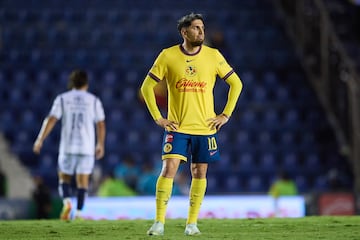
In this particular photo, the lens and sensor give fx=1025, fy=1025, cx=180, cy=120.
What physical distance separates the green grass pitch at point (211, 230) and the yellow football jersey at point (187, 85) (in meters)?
1.07

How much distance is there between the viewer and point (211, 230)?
10383 mm

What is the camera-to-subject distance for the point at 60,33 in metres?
27.2

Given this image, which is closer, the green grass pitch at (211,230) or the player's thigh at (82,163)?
the green grass pitch at (211,230)

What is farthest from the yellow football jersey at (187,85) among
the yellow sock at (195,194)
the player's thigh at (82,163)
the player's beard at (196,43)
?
the player's thigh at (82,163)

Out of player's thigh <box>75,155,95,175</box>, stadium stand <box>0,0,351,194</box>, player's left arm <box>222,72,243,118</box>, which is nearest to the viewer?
player's left arm <box>222,72,243,118</box>

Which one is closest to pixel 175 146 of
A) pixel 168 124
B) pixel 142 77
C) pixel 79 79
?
pixel 168 124

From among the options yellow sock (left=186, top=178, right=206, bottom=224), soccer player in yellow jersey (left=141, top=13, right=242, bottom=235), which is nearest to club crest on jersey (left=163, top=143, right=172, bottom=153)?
soccer player in yellow jersey (left=141, top=13, right=242, bottom=235)

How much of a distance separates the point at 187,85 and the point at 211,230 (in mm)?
1643

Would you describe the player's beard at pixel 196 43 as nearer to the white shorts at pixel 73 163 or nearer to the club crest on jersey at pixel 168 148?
the club crest on jersey at pixel 168 148

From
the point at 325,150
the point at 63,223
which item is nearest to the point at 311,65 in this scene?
the point at 325,150

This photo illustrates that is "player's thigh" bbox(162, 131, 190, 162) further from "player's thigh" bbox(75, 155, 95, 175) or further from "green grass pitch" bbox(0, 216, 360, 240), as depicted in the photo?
"player's thigh" bbox(75, 155, 95, 175)

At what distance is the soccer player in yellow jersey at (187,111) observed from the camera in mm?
9602

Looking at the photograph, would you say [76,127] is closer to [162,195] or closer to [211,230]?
[211,230]

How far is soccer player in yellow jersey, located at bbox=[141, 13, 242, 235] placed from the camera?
960 cm
